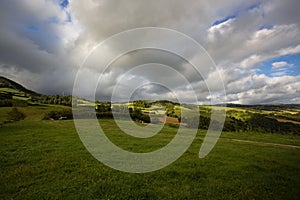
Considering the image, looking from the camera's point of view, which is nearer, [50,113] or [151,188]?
[151,188]

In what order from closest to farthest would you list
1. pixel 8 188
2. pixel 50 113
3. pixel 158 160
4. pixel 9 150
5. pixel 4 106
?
pixel 8 188, pixel 158 160, pixel 9 150, pixel 50 113, pixel 4 106

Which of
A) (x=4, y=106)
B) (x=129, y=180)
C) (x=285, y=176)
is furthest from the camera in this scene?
(x=4, y=106)

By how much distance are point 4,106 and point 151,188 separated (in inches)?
3161

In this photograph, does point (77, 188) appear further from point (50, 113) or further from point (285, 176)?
point (50, 113)

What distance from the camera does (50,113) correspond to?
63.0 meters

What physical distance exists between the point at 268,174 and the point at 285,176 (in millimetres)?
1206

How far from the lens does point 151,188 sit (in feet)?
33.2

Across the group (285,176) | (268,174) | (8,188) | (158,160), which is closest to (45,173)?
(8,188)

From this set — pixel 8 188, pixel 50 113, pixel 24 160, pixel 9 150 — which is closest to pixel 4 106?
pixel 50 113

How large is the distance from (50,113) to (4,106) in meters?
21.8

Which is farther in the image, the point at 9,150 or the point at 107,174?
the point at 9,150

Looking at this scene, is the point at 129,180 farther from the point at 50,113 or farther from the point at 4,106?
the point at 4,106

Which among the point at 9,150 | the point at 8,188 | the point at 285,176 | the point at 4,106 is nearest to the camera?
the point at 8,188

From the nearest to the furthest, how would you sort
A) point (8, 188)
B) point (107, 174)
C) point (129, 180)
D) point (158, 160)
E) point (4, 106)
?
point (8, 188) < point (129, 180) < point (107, 174) < point (158, 160) < point (4, 106)
